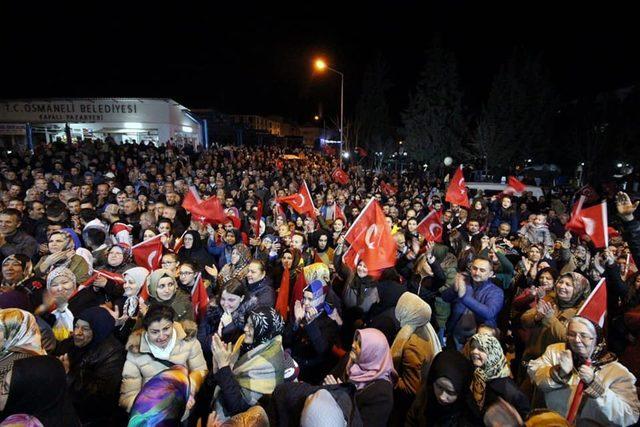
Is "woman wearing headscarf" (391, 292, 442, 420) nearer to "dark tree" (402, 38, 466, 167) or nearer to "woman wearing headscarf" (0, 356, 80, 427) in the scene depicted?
"woman wearing headscarf" (0, 356, 80, 427)

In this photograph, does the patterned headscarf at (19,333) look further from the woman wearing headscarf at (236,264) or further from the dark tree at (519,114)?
the dark tree at (519,114)

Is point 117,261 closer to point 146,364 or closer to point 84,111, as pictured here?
point 146,364

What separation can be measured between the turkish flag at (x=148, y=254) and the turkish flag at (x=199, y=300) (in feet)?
4.03

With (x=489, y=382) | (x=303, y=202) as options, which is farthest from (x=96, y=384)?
(x=303, y=202)

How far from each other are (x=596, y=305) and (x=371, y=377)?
91.4 inches

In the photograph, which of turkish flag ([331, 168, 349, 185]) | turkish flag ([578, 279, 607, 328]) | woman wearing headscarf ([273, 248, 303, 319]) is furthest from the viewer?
turkish flag ([331, 168, 349, 185])

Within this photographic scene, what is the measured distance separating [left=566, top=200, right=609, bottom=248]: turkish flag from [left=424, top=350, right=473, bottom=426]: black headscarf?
3.72 metres

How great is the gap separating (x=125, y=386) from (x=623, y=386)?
3368 millimetres

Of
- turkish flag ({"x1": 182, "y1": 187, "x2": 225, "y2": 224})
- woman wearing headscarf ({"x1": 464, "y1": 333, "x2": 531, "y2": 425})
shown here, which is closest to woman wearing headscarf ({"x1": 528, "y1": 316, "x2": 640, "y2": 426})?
woman wearing headscarf ({"x1": 464, "y1": 333, "x2": 531, "y2": 425})

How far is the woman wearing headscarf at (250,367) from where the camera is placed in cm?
259

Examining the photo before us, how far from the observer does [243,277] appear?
15.5ft

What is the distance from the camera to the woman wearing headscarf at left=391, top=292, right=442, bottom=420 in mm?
3275

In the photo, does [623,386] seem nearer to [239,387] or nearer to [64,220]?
[239,387]

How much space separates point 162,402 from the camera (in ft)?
7.39
